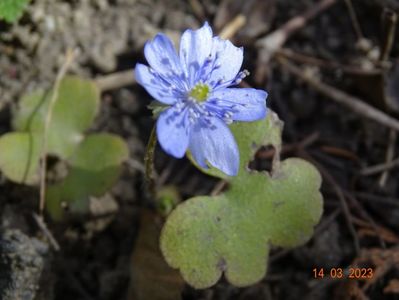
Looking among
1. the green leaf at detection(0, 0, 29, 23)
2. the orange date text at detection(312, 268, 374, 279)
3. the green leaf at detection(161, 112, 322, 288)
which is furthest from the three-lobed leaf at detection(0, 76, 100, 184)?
the orange date text at detection(312, 268, 374, 279)

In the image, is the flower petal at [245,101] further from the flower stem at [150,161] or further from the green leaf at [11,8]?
the green leaf at [11,8]

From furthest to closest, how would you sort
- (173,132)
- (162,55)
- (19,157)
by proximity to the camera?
(19,157)
(162,55)
(173,132)

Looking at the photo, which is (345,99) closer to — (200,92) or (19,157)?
(200,92)

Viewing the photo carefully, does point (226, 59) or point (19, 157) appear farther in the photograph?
point (19, 157)

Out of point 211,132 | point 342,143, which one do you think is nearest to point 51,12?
point 211,132

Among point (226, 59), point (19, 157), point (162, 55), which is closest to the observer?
point (162, 55)

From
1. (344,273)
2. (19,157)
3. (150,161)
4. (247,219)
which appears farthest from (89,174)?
(344,273)

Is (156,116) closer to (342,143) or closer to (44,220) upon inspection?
(44,220)

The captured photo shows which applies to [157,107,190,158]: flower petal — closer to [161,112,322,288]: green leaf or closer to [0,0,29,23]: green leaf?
[161,112,322,288]: green leaf
